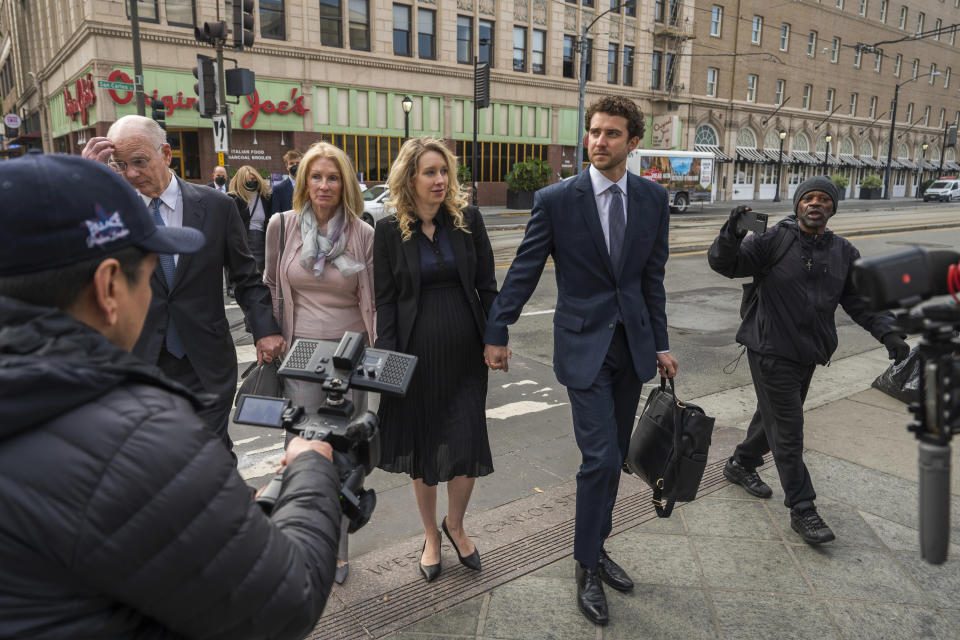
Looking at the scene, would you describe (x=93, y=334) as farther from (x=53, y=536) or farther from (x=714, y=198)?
(x=714, y=198)

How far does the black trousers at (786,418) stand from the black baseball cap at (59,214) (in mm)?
3169

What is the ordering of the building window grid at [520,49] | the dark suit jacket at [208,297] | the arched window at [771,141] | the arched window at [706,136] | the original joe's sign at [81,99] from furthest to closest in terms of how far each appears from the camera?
the arched window at [771,141]
the arched window at [706,136]
the building window grid at [520,49]
the original joe's sign at [81,99]
the dark suit jacket at [208,297]

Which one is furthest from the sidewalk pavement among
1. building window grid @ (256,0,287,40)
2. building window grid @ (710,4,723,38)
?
building window grid @ (710,4,723,38)

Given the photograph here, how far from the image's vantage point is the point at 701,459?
10.3 feet

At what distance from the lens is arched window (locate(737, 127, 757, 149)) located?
44.6 m

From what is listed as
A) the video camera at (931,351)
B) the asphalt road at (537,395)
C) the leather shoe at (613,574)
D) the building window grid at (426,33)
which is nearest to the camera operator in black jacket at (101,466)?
the video camera at (931,351)

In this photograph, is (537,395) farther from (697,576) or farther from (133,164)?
(133,164)

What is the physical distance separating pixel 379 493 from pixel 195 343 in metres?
1.56

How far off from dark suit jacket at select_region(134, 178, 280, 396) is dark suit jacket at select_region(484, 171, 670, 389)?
123 centimetres

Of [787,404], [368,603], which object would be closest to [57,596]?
[368,603]

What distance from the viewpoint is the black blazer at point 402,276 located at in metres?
3.16

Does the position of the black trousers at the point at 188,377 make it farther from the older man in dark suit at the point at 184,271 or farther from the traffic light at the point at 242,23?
the traffic light at the point at 242,23

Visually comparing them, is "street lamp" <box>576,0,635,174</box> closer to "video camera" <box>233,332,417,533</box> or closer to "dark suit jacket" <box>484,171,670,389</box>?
"dark suit jacket" <box>484,171,670,389</box>

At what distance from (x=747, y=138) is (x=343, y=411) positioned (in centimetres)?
4884
